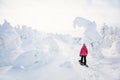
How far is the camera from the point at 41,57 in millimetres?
21859

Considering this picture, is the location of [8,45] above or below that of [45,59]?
above

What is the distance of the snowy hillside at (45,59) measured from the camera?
52.0 feet

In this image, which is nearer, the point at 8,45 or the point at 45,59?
the point at 45,59

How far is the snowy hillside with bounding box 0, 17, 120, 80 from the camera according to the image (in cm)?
1586

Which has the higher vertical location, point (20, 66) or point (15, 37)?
point (15, 37)

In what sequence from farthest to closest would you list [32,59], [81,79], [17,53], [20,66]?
[17,53], [32,59], [20,66], [81,79]

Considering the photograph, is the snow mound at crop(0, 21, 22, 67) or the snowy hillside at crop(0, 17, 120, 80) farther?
the snow mound at crop(0, 21, 22, 67)

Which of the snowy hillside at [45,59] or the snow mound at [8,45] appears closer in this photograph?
the snowy hillside at [45,59]

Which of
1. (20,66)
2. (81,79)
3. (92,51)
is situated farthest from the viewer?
(92,51)

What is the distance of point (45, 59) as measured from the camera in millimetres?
21234

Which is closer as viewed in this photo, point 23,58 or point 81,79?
point 81,79

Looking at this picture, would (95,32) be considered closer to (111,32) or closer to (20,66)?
(20,66)

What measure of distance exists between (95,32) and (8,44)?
2243cm

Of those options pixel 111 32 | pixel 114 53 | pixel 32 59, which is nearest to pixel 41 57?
pixel 32 59
